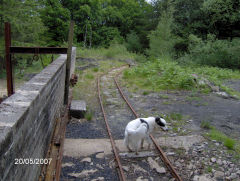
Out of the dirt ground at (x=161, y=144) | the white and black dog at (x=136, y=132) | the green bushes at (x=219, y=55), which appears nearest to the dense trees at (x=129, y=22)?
the green bushes at (x=219, y=55)

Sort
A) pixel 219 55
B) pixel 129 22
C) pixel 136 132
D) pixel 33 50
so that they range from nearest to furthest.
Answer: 1. pixel 136 132
2. pixel 33 50
3. pixel 219 55
4. pixel 129 22

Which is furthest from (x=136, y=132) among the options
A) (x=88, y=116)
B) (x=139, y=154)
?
(x=88, y=116)

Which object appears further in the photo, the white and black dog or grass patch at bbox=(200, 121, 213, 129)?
grass patch at bbox=(200, 121, 213, 129)

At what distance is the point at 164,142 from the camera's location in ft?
19.9

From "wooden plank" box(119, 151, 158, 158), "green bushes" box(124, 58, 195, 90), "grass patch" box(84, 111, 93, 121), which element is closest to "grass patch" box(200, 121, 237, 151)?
"wooden plank" box(119, 151, 158, 158)

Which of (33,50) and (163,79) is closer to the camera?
(33,50)

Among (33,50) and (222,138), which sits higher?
(33,50)

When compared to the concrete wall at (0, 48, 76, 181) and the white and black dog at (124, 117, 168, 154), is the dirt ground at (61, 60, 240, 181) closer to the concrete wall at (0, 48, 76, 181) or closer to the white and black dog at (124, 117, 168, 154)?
the white and black dog at (124, 117, 168, 154)

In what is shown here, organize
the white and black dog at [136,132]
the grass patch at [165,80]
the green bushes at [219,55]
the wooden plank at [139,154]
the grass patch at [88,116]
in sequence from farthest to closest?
the green bushes at [219,55], the grass patch at [165,80], the grass patch at [88,116], the wooden plank at [139,154], the white and black dog at [136,132]

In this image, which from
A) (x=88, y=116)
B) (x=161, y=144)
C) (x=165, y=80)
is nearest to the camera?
(x=161, y=144)

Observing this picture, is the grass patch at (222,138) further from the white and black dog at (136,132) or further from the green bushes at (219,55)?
the green bushes at (219,55)

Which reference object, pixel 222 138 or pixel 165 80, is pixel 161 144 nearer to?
pixel 222 138

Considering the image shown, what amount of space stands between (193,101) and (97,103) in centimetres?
411

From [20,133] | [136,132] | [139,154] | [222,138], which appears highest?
[20,133]
